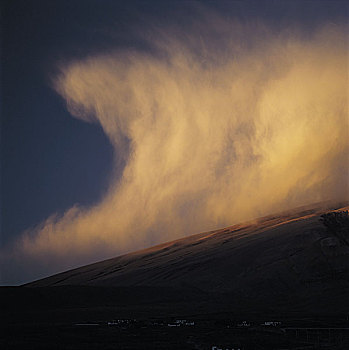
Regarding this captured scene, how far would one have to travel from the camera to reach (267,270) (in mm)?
124188

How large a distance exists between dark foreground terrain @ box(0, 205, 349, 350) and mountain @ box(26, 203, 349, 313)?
281 mm

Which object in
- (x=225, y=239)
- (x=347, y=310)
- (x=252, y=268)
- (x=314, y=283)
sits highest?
(x=225, y=239)

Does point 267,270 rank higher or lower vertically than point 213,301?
higher

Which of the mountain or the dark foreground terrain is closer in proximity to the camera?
the dark foreground terrain

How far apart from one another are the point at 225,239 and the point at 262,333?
12966 cm

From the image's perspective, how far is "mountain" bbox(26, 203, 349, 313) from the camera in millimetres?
107312

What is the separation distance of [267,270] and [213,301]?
26307 mm

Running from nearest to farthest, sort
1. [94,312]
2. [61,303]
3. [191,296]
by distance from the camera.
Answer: [94,312]
[61,303]
[191,296]

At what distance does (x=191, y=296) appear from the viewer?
111 metres

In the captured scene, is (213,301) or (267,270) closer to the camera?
(213,301)

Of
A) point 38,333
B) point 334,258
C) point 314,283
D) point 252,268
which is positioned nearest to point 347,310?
point 314,283

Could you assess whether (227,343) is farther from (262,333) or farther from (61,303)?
(61,303)

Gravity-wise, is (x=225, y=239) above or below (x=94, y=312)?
above

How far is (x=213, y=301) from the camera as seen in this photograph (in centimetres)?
10412
